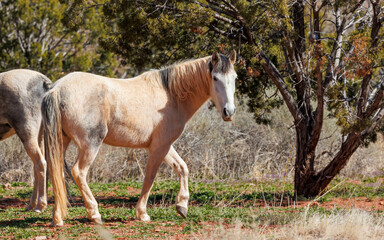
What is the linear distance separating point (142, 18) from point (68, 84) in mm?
2225

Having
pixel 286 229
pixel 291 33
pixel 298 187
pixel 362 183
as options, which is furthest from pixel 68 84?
pixel 362 183

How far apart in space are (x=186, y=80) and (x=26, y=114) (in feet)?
8.87

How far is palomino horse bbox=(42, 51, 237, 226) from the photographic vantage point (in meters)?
6.50

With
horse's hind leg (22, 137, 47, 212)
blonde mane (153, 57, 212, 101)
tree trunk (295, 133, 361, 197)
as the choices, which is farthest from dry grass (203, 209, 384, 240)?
horse's hind leg (22, 137, 47, 212)

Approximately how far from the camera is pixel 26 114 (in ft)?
27.0

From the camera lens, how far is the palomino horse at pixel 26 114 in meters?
8.20

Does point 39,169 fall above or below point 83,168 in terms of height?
below

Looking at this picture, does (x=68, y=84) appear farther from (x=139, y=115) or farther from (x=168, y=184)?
(x=168, y=184)

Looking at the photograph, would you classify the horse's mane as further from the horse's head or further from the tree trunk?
the tree trunk

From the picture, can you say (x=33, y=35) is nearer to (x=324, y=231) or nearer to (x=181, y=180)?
(x=181, y=180)

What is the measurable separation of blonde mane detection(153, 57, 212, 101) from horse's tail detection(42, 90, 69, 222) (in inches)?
65.1

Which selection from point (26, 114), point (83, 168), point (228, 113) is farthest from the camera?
point (26, 114)

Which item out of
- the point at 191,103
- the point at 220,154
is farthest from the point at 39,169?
the point at 220,154

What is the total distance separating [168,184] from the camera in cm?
1183
